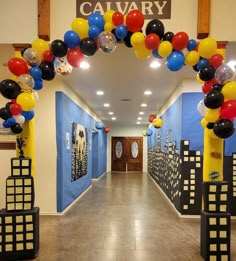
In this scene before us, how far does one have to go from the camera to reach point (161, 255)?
343 centimetres

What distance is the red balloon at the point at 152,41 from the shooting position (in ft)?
9.30

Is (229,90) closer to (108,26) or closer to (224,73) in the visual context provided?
(224,73)

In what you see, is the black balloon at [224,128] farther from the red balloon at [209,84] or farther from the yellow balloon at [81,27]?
the yellow balloon at [81,27]

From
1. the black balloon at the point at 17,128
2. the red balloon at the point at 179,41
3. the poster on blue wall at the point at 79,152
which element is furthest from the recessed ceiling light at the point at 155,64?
the poster on blue wall at the point at 79,152

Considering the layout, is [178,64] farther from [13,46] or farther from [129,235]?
[129,235]

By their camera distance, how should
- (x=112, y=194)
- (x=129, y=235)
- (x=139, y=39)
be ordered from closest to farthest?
(x=139, y=39) → (x=129, y=235) → (x=112, y=194)

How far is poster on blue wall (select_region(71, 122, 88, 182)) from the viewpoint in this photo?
6.28 m

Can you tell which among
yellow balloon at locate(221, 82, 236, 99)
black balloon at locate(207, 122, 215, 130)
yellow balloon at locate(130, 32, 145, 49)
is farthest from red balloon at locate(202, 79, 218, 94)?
yellow balloon at locate(130, 32, 145, 49)

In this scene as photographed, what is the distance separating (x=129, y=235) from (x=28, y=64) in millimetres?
3174

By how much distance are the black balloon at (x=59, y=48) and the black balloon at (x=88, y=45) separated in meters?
0.21

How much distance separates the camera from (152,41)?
2838mm

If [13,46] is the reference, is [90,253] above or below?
below

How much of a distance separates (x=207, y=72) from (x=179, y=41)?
1.64ft

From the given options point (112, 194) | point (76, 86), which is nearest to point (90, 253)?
point (76, 86)
